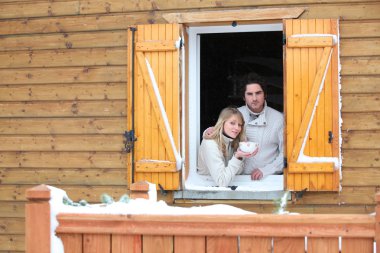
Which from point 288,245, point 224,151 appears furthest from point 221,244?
point 224,151

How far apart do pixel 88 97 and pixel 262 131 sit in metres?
1.94

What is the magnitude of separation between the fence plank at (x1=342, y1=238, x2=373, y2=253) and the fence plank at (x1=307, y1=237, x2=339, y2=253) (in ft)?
0.11

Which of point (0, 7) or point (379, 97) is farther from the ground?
point (0, 7)

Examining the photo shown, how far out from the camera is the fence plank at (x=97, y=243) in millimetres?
2861

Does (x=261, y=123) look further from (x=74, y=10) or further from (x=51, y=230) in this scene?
(x=51, y=230)

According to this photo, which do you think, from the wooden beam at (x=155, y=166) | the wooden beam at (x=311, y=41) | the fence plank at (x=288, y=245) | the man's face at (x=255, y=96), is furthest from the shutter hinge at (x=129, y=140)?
the fence plank at (x=288, y=245)

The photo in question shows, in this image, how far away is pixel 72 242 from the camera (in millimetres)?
2893

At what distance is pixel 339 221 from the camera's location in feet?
8.65

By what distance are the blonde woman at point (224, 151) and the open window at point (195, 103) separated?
186mm

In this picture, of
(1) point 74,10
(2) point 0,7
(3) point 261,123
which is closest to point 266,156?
(3) point 261,123

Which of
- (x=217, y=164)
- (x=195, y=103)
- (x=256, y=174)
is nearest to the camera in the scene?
(x=217, y=164)

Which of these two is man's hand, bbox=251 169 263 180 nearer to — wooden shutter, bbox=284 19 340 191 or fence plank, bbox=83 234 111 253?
wooden shutter, bbox=284 19 340 191

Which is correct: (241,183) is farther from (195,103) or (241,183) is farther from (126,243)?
(126,243)

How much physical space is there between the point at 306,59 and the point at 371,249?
3.65 metres
